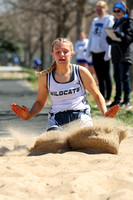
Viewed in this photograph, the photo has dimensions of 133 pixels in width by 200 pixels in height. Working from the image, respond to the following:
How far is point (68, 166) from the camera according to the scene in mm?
3650

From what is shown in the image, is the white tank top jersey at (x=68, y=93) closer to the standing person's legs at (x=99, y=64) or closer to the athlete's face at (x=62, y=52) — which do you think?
the athlete's face at (x=62, y=52)

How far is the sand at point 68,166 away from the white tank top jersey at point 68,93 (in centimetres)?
33

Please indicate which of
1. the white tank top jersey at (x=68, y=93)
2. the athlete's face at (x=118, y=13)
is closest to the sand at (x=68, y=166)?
the white tank top jersey at (x=68, y=93)

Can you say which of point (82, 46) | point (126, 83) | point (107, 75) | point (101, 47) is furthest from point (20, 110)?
point (82, 46)

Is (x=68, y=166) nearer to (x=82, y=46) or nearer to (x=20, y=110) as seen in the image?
(x=20, y=110)

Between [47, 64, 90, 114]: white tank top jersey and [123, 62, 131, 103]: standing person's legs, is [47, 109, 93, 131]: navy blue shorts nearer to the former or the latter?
[47, 64, 90, 114]: white tank top jersey

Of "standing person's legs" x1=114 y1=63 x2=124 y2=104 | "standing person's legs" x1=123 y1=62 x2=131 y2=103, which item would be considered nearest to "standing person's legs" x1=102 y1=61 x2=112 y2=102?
"standing person's legs" x1=114 y1=63 x2=124 y2=104

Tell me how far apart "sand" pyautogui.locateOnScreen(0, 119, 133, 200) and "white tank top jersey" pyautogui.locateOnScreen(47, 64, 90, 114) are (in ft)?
1.08

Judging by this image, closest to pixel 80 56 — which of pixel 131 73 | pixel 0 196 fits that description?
pixel 131 73

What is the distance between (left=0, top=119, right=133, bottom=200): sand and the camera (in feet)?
9.46

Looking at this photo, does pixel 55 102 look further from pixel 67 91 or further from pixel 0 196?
pixel 0 196

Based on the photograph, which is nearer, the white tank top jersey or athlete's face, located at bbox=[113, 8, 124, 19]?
the white tank top jersey

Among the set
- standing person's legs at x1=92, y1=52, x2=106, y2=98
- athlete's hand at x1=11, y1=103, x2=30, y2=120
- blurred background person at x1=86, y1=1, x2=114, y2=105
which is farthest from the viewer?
standing person's legs at x1=92, y1=52, x2=106, y2=98

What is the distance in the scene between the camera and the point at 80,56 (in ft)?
51.5
